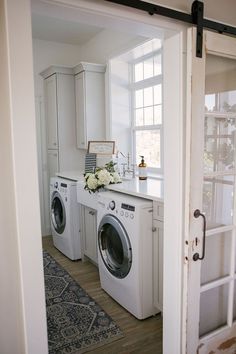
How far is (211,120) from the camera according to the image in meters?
1.68

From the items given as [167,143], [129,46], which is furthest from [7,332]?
[129,46]

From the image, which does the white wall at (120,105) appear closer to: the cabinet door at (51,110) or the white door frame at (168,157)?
the cabinet door at (51,110)

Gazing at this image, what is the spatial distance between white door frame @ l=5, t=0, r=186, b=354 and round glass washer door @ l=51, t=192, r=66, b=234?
2.11 metres

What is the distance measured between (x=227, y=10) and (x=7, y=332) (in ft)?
6.67

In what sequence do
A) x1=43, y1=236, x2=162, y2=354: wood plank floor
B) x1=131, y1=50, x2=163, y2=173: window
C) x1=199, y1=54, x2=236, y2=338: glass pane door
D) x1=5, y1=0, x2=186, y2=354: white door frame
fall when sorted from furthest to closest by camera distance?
x1=131, y1=50, x2=163, y2=173: window < x1=43, y1=236, x2=162, y2=354: wood plank floor < x1=199, y1=54, x2=236, y2=338: glass pane door < x1=5, y1=0, x2=186, y2=354: white door frame

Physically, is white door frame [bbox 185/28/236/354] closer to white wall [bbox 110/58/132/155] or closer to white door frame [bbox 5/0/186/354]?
white door frame [bbox 5/0/186/354]

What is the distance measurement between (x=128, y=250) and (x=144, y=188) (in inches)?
22.4

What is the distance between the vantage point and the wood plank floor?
2.08m

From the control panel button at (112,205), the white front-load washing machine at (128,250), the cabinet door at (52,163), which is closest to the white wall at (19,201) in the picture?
the white front-load washing machine at (128,250)

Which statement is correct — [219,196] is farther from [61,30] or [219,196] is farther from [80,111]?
[61,30]

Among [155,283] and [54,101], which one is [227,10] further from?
[54,101]

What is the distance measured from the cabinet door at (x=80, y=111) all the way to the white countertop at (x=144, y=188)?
1.15m

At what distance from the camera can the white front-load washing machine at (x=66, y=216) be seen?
11.4ft

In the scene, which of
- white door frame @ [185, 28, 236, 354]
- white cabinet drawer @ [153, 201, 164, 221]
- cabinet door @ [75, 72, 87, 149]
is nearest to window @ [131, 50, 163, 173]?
cabinet door @ [75, 72, 87, 149]
